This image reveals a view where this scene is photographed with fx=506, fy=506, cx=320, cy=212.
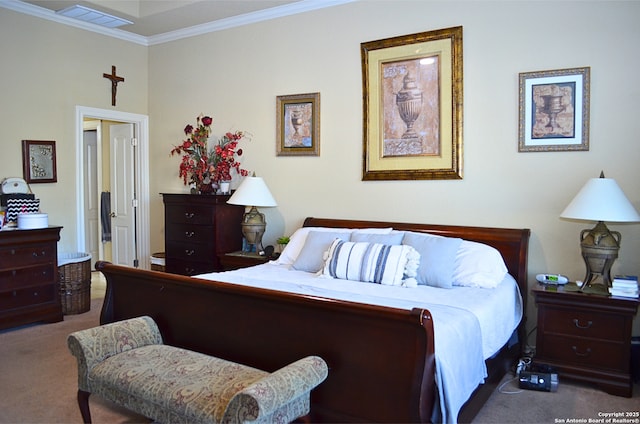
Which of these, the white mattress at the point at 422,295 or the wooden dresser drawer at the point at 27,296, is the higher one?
the white mattress at the point at 422,295

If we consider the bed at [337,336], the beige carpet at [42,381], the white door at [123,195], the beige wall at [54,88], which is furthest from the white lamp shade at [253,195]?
the white door at [123,195]

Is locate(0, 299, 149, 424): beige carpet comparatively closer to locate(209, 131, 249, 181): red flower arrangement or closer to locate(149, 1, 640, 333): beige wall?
locate(209, 131, 249, 181): red flower arrangement

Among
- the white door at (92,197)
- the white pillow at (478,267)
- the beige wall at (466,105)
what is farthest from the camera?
the white door at (92,197)

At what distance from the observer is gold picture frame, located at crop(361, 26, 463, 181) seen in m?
3.99

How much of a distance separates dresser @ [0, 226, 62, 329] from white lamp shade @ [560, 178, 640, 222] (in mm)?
4289

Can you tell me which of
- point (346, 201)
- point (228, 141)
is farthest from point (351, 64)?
point (228, 141)

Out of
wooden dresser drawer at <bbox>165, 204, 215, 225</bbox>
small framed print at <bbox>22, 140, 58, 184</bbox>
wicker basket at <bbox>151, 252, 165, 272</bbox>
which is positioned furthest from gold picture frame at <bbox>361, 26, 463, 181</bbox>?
small framed print at <bbox>22, 140, 58, 184</bbox>

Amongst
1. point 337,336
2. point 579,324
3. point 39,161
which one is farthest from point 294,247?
point 39,161

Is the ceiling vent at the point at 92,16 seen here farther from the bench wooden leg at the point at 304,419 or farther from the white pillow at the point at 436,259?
the bench wooden leg at the point at 304,419

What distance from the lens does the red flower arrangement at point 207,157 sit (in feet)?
16.9

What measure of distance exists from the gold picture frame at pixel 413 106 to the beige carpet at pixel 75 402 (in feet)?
5.63

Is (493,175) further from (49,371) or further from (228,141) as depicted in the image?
A: (49,371)

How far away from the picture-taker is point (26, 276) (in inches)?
176

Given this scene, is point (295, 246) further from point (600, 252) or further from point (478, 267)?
point (600, 252)
